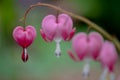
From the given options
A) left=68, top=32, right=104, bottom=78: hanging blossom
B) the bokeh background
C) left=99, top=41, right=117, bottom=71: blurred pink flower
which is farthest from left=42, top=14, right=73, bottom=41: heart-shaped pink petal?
the bokeh background

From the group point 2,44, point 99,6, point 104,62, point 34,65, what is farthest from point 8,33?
point 104,62

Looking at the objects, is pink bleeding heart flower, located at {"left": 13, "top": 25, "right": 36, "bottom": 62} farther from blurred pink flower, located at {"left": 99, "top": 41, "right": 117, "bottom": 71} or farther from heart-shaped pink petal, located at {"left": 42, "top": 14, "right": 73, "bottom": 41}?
blurred pink flower, located at {"left": 99, "top": 41, "right": 117, "bottom": 71}

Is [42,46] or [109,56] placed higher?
[42,46]

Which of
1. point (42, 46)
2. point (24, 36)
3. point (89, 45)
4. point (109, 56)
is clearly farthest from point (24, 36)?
point (42, 46)

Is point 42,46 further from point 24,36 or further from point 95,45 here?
point 24,36

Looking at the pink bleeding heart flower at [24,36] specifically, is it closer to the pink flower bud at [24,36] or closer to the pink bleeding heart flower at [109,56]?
the pink flower bud at [24,36]

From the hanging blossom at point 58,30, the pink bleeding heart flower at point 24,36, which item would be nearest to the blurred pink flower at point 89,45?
the hanging blossom at point 58,30

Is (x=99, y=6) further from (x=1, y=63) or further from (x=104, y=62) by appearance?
(x=104, y=62)
